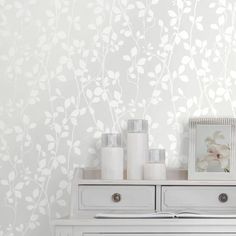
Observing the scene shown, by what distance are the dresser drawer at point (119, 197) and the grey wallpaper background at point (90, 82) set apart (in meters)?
0.24

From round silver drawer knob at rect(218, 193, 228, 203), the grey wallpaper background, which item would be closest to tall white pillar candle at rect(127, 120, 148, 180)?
the grey wallpaper background

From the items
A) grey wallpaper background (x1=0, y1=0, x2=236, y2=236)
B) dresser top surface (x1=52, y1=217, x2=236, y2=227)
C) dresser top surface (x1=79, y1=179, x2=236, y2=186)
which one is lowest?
dresser top surface (x1=52, y1=217, x2=236, y2=227)

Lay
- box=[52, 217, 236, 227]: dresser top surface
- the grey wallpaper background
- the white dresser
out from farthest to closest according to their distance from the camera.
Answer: the grey wallpaper background, the white dresser, box=[52, 217, 236, 227]: dresser top surface

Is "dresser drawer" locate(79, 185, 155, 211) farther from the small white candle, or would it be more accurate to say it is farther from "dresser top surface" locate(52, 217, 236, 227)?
"dresser top surface" locate(52, 217, 236, 227)

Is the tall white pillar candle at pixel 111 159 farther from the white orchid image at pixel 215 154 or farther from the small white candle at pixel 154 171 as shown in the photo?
the white orchid image at pixel 215 154

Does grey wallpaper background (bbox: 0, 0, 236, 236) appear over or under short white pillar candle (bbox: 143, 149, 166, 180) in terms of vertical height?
over

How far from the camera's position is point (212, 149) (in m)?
2.29

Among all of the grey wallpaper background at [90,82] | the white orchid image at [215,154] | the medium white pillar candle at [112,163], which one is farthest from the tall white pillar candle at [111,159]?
the white orchid image at [215,154]

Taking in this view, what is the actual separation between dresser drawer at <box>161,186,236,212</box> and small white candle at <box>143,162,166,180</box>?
5 centimetres

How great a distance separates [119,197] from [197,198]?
28 cm

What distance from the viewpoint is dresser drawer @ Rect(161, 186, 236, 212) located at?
2207 mm

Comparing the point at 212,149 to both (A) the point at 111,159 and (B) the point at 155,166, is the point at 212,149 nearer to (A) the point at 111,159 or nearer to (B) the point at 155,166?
(B) the point at 155,166

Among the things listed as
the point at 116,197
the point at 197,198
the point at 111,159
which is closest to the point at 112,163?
the point at 111,159

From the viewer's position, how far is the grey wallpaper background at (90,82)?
7.95ft
